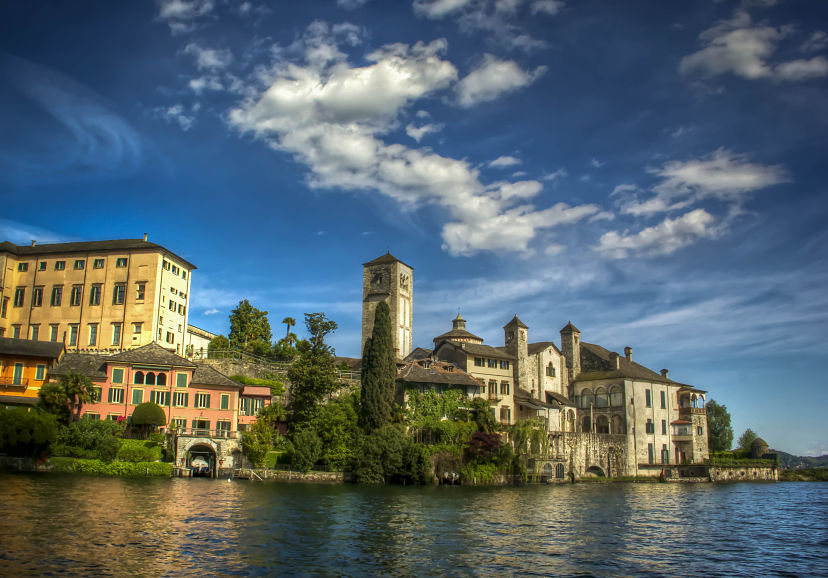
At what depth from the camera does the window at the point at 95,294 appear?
232ft

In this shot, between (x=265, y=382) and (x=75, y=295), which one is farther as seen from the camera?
(x=75, y=295)

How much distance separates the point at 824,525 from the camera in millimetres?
39562

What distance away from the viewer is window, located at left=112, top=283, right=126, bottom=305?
7038cm

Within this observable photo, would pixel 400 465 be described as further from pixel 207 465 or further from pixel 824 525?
pixel 824 525

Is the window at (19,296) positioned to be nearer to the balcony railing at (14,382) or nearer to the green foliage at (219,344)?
the balcony railing at (14,382)

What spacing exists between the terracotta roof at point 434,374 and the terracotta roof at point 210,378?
16.6 m

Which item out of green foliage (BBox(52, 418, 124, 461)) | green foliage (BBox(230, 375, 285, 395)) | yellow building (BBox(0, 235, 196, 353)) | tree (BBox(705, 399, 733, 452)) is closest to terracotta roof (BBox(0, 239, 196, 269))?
yellow building (BBox(0, 235, 196, 353))

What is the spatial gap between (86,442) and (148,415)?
5536mm

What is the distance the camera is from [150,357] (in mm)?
60844

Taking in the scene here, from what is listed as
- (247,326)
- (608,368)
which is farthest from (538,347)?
(247,326)

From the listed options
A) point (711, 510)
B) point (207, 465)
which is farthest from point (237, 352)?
point (711, 510)

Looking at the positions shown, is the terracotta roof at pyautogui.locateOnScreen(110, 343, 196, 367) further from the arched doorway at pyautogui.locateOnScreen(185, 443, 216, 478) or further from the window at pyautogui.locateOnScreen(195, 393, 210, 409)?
the arched doorway at pyautogui.locateOnScreen(185, 443, 216, 478)

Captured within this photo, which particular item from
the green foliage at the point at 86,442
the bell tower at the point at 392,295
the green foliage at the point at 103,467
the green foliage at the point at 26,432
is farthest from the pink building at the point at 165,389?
the bell tower at the point at 392,295

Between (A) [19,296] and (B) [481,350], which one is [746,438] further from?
(A) [19,296]
